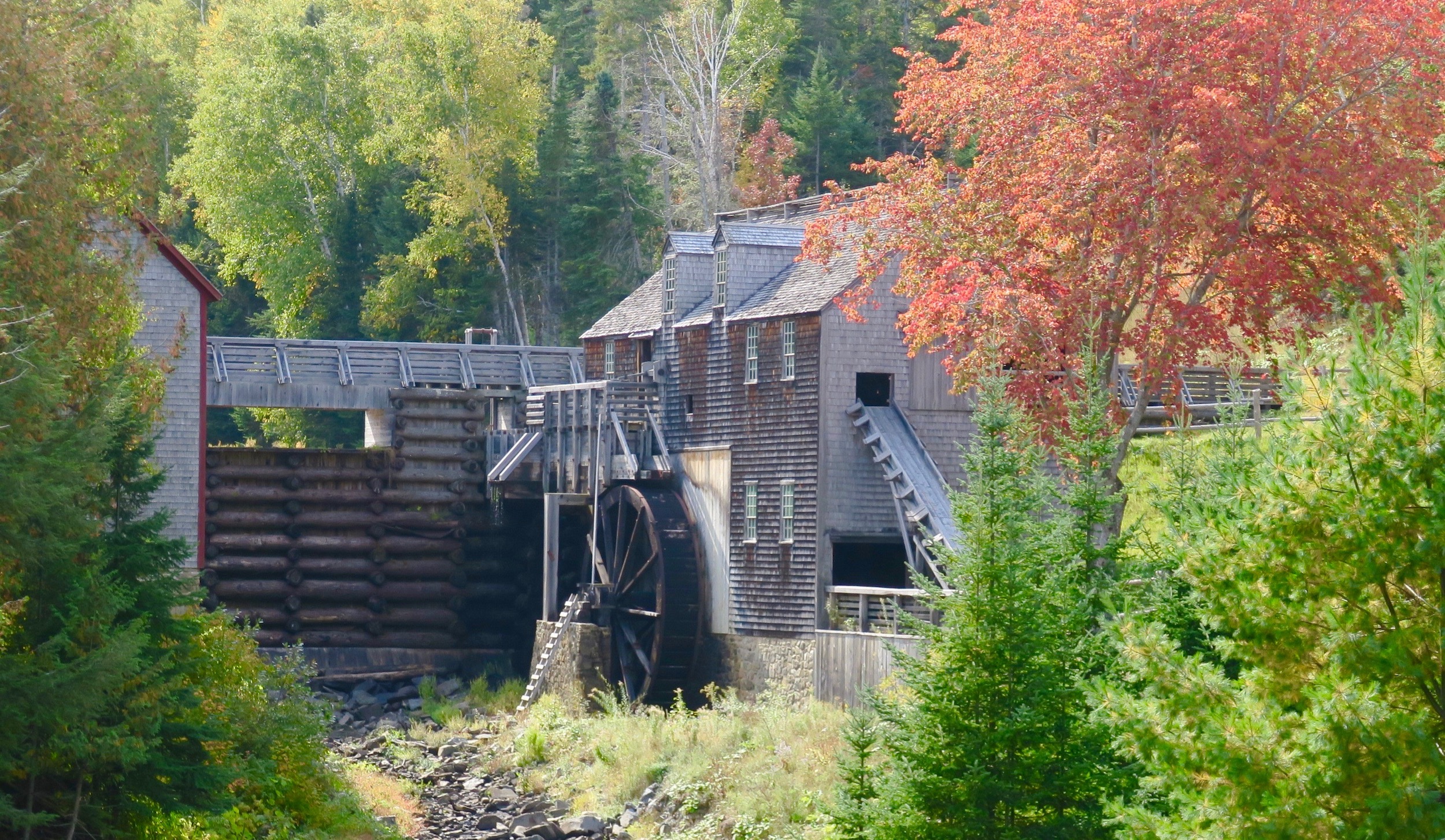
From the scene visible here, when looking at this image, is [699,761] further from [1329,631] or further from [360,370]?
[1329,631]

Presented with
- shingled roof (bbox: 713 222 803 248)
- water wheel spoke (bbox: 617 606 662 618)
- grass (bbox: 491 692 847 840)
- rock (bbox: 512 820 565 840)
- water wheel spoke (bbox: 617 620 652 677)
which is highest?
shingled roof (bbox: 713 222 803 248)

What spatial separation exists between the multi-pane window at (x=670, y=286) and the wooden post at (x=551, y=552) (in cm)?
430

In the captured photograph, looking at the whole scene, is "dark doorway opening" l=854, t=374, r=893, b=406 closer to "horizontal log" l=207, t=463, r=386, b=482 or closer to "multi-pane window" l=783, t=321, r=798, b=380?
"multi-pane window" l=783, t=321, r=798, b=380

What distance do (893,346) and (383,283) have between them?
1038 inches

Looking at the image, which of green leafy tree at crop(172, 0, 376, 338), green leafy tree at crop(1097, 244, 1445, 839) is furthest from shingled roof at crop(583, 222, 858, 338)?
green leafy tree at crop(172, 0, 376, 338)

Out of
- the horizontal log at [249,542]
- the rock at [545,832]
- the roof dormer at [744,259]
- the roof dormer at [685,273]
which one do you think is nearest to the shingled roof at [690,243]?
the roof dormer at [685,273]

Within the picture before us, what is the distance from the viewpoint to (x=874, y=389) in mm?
28562

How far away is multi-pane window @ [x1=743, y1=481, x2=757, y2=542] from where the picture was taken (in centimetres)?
2838

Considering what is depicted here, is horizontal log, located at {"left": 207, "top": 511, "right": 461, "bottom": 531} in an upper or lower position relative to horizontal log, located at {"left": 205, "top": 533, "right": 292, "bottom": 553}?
upper

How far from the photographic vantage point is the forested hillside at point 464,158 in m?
50.2

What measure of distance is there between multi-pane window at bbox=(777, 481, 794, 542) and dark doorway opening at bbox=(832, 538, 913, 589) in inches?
63.2

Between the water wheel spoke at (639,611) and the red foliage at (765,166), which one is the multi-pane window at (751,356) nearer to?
the water wheel spoke at (639,611)

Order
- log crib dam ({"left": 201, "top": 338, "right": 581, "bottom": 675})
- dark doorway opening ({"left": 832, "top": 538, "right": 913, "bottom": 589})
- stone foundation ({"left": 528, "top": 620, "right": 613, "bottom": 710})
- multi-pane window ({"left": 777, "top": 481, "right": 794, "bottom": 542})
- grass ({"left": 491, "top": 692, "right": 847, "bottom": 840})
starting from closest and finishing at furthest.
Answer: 1. grass ({"left": 491, "top": 692, "right": 847, "bottom": 840})
2. multi-pane window ({"left": 777, "top": 481, "right": 794, "bottom": 542})
3. dark doorway opening ({"left": 832, "top": 538, "right": 913, "bottom": 589})
4. stone foundation ({"left": 528, "top": 620, "right": 613, "bottom": 710})
5. log crib dam ({"left": 201, "top": 338, "right": 581, "bottom": 675})

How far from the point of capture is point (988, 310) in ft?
65.4
